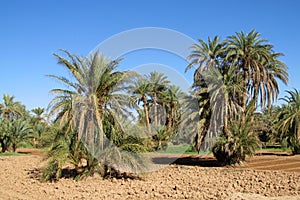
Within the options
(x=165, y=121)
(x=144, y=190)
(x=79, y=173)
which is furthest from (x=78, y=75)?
(x=165, y=121)

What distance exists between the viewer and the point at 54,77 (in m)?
13.9

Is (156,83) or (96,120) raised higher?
(156,83)

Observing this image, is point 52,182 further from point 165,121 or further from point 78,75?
point 165,121

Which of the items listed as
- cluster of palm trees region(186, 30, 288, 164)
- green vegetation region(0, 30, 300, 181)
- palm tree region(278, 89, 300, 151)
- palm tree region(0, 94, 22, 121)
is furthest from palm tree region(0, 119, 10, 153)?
palm tree region(278, 89, 300, 151)

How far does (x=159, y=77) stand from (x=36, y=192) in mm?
29197

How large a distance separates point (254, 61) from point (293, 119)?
20.3 ft

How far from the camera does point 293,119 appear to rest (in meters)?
27.7

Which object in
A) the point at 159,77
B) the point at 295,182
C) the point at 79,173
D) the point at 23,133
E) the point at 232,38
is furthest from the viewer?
the point at 159,77

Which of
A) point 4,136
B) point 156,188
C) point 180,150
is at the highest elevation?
point 4,136

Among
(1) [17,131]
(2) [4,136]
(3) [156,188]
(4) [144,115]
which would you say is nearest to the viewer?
(3) [156,188]

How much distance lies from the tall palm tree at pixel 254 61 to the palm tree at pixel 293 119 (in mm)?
1693

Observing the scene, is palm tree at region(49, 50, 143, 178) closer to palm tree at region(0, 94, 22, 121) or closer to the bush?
the bush

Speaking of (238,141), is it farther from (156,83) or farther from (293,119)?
(156,83)

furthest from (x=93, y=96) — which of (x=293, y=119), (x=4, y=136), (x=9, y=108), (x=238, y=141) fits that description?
(x=9, y=108)
